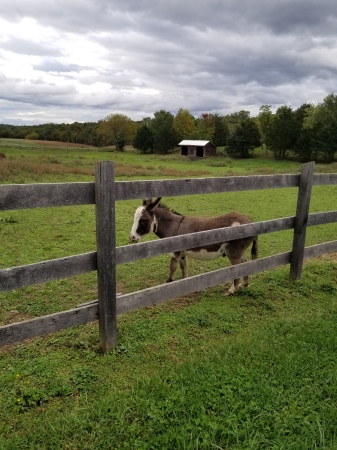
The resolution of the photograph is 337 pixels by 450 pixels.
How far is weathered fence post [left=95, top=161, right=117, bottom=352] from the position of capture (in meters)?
3.53

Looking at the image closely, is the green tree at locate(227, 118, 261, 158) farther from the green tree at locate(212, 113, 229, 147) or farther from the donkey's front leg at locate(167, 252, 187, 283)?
the donkey's front leg at locate(167, 252, 187, 283)

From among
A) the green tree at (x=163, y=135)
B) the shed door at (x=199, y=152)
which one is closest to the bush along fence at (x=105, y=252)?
the shed door at (x=199, y=152)

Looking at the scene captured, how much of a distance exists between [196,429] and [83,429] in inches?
34.7

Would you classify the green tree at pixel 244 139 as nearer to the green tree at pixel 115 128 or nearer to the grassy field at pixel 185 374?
the green tree at pixel 115 128

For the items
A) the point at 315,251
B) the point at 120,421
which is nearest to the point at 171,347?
the point at 120,421

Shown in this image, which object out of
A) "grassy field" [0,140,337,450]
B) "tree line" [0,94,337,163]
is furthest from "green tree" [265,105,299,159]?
"grassy field" [0,140,337,450]

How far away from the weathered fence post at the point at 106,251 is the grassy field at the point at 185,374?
0.97 feet

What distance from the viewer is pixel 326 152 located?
187ft

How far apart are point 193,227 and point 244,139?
218 feet

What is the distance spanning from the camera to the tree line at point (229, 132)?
197ft

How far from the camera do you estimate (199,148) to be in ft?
261

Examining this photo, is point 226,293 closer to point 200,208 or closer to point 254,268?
point 254,268

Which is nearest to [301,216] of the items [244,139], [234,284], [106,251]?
[234,284]

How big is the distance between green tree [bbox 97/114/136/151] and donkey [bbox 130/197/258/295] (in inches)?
4246
